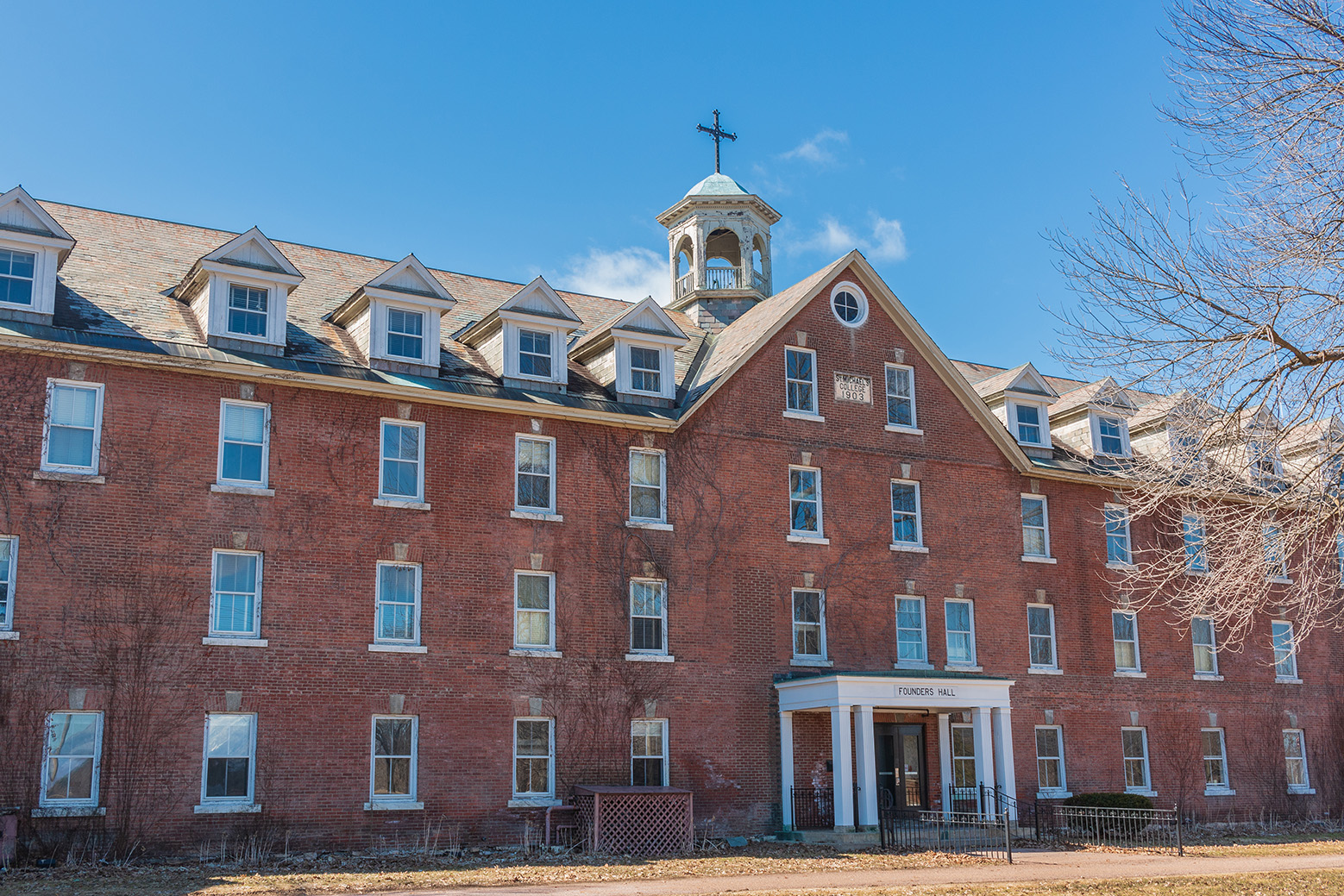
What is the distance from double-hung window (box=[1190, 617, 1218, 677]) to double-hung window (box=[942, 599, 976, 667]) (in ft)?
25.1

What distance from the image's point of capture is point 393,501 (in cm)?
2522

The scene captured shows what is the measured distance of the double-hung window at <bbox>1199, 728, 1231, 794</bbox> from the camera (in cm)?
3347

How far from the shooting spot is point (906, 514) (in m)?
31.2

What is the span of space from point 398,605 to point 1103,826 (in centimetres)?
1721

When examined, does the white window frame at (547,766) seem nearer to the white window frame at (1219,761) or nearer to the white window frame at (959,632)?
the white window frame at (959,632)

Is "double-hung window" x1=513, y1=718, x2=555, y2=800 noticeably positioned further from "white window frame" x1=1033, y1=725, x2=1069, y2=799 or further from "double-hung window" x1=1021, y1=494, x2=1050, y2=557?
"double-hung window" x1=1021, y1=494, x2=1050, y2=557

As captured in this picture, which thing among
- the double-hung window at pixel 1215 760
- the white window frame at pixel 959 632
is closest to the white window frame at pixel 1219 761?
the double-hung window at pixel 1215 760

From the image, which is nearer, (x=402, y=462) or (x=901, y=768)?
(x=402, y=462)

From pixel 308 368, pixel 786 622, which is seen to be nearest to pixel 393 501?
pixel 308 368

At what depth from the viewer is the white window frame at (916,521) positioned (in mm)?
30719

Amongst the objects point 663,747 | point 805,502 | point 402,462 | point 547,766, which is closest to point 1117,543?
point 805,502

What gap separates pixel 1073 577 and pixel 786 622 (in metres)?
9.12

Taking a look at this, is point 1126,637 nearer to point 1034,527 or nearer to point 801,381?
point 1034,527

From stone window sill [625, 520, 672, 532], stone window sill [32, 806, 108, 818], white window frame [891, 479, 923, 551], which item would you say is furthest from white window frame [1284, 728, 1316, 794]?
stone window sill [32, 806, 108, 818]
